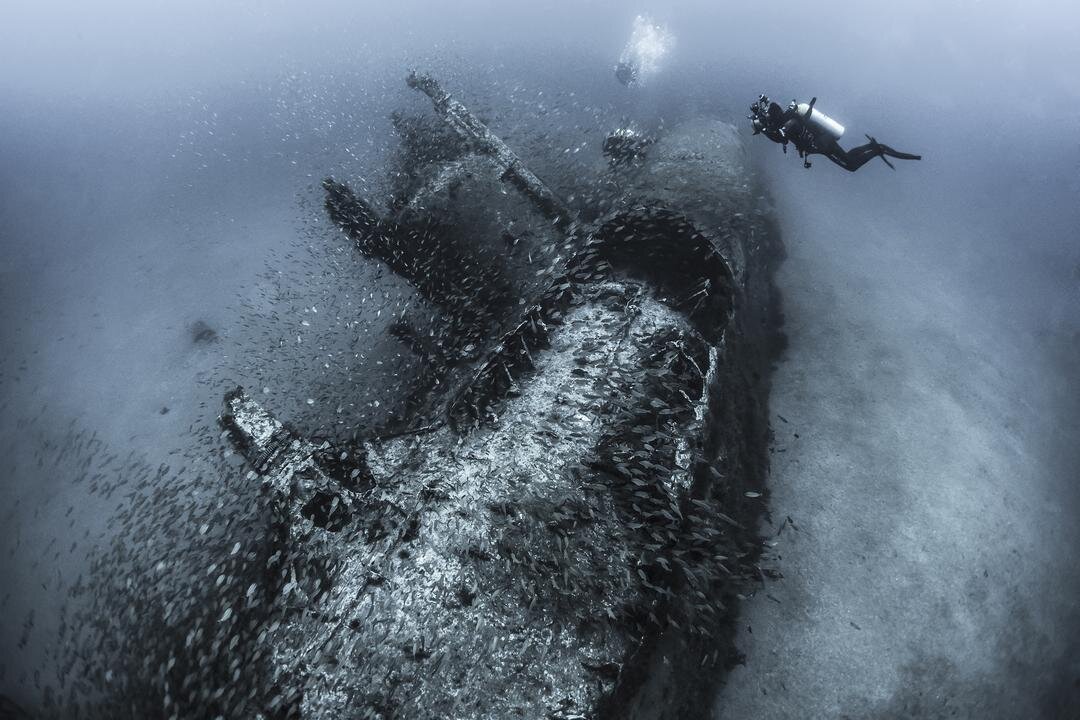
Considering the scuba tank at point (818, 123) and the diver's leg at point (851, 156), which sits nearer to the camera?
the scuba tank at point (818, 123)

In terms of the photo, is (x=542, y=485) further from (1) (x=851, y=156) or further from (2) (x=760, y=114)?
(1) (x=851, y=156)

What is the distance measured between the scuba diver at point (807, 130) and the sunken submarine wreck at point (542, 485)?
1.40 metres

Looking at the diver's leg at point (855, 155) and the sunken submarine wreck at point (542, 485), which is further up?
the diver's leg at point (855, 155)

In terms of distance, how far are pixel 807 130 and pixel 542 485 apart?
7514 mm

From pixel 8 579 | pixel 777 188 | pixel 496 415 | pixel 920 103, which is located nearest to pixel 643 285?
pixel 496 415

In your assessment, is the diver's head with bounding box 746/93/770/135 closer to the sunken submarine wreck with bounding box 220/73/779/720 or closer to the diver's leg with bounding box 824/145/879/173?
the diver's leg with bounding box 824/145/879/173

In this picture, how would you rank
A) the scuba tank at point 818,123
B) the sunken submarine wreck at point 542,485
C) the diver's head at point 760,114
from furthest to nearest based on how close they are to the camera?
1. the diver's head at point 760,114
2. the scuba tank at point 818,123
3. the sunken submarine wreck at point 542,485

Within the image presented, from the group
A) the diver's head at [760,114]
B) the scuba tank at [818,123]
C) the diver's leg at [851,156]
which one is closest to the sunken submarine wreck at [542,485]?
the diver's head at [760,114]

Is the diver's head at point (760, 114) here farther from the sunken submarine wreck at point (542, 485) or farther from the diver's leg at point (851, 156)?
the sunken submarine wreck at point (542, 485)

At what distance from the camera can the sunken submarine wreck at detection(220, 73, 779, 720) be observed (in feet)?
11.3

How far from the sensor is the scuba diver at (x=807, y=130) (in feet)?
24.7

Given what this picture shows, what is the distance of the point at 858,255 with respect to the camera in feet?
34.3

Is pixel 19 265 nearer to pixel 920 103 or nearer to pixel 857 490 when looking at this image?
pixel 857 490

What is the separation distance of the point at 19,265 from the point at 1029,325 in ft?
93.9
